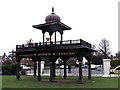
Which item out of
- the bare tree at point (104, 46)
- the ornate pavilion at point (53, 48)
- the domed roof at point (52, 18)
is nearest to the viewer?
the ornate pavilion at point (53, 48)

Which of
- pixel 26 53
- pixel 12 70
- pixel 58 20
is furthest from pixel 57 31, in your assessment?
pixel 12 70

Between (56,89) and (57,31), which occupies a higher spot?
(57,31)

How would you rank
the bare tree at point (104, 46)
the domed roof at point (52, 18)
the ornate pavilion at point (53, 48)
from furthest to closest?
the bare tree at point (104, 46) < the domed roof at point (52, 18) < the ornate pavilion at point (53, 48)

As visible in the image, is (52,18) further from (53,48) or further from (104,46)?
(104,46)

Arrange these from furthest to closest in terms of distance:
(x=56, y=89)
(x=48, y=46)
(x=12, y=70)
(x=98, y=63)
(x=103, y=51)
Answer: (x=103, y=51), (x=98, y=63), (x=12, y=70), (x=48, y=46), (x=56, y=89)

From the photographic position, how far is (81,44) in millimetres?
21547

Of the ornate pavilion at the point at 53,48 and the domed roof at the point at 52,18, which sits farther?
the domed roof at the point at 52,18

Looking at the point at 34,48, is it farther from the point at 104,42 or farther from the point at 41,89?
the point at 104,42

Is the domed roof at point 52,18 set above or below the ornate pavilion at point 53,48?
above

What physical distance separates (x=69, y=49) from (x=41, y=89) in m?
6.77

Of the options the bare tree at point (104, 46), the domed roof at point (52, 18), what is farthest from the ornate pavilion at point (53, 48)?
the bare tree at point (104, 46)

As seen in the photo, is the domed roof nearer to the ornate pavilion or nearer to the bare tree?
the ornate pavilion

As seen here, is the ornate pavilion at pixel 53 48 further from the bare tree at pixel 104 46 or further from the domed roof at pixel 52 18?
the bare tree at pixel 104 46

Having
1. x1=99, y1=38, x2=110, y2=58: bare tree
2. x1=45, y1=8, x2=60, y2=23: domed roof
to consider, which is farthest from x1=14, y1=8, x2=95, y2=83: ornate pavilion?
x1=99, y1=38, x2=110, y2=58: bare tree
